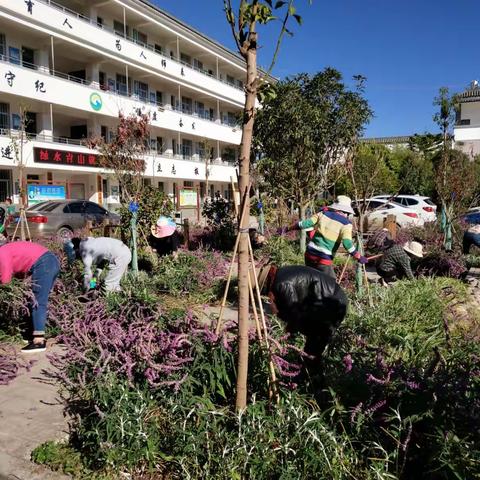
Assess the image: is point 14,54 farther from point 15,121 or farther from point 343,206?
point 343,206

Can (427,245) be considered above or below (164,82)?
below

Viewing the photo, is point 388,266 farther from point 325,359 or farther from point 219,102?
point 219,102

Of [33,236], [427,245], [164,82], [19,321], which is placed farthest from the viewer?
[164,82]

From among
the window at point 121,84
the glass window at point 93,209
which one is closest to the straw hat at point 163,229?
the glass window at point 93,209

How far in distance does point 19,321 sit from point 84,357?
9.41 ft

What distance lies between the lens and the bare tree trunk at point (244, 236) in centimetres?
290

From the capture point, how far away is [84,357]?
3352mm

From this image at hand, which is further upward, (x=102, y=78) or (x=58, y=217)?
(x=102, y=78)

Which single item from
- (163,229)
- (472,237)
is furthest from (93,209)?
(472,237)

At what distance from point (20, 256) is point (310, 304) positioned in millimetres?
3192

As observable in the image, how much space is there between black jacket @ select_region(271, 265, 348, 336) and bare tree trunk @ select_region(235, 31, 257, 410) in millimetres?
952

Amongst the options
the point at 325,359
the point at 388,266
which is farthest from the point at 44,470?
the point at 388,266

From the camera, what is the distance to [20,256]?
5215mm

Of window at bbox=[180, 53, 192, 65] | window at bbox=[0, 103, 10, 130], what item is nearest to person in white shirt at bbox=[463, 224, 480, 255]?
window at bbox=[0, 103, 10, 130]
